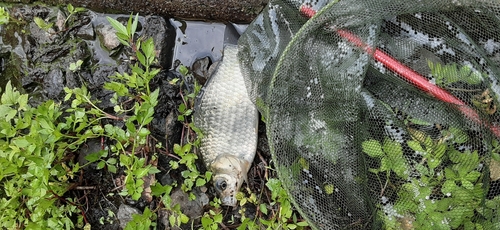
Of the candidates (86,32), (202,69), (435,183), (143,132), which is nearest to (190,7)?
(202,69)

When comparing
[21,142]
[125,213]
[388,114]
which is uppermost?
[388,114]

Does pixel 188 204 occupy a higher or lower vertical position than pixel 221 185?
lower

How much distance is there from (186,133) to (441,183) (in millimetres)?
1392

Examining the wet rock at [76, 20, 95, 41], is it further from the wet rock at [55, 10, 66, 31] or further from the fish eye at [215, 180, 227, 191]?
the fish eye at [215, 180, 227, 191]

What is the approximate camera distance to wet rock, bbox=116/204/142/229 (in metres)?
2.60

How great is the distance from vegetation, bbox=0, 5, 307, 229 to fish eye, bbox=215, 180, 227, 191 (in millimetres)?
67

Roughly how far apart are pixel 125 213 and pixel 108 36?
1.04 meters

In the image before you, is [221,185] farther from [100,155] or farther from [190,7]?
[190,7]

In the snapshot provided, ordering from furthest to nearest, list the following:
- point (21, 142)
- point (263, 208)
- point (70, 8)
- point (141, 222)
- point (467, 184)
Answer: point (70, 8)
point (263, 208)
point (141, 222)
point (21, 142)
point (467, 184)

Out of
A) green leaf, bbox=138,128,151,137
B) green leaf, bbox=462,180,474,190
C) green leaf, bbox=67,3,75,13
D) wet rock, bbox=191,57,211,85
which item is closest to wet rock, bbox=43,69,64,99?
green leaf, bbox=67,3,75,13

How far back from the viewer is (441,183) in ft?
6.97

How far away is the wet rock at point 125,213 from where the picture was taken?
8.52 ft

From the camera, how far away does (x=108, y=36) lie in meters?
2.73

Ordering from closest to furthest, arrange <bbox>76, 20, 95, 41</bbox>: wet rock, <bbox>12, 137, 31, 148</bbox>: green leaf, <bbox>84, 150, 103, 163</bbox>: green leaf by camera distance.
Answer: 1. <bbox>12, 137, 31, 148</bbox>: green leaf
2. <bbox>84, 150, 103, 163</bbox>: green leaf
3. <bbox>76, 20, 95, 41</bbox>: wet rock
